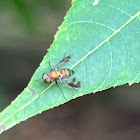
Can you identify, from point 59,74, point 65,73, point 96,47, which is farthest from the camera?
point 59,74

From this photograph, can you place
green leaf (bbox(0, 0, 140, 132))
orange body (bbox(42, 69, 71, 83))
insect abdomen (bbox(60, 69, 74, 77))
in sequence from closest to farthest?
green leaf (bbox(0, 0, 140, 132)) < orange body (bbox(42, 69, 71, 83)) < insect abdomen (bbox(60, 69, 74, 77))

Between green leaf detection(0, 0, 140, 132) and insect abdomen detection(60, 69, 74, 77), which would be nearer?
green leaf detection(0, 0, 140, 132)

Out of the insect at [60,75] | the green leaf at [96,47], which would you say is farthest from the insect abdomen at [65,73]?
the green leaf at [96,47]

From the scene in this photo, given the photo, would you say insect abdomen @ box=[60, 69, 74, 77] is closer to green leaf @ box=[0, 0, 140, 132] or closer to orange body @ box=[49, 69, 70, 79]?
orange body @ box=[49, 69, 70, 79]

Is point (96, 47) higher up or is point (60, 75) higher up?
point (60, 75)

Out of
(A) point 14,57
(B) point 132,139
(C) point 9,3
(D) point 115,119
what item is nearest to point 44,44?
(A) point 14,57

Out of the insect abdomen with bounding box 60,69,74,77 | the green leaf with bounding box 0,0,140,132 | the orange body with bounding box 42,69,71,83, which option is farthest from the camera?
the insect abdomen with bounding box 60,69,74,77

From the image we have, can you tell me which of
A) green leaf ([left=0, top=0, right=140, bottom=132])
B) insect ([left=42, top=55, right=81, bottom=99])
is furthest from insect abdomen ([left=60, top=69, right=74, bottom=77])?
green leaf ([left=0, top=0, right=140, bottom=132])

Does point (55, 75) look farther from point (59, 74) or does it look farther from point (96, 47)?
point (96, 47)

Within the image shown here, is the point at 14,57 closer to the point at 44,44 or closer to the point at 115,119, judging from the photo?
the point at 44,44

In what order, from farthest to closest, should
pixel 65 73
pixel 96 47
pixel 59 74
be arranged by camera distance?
pixel 59 74 → pixel 65 73 → pixel 96 47

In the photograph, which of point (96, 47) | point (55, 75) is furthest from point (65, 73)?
point (96, 47)
